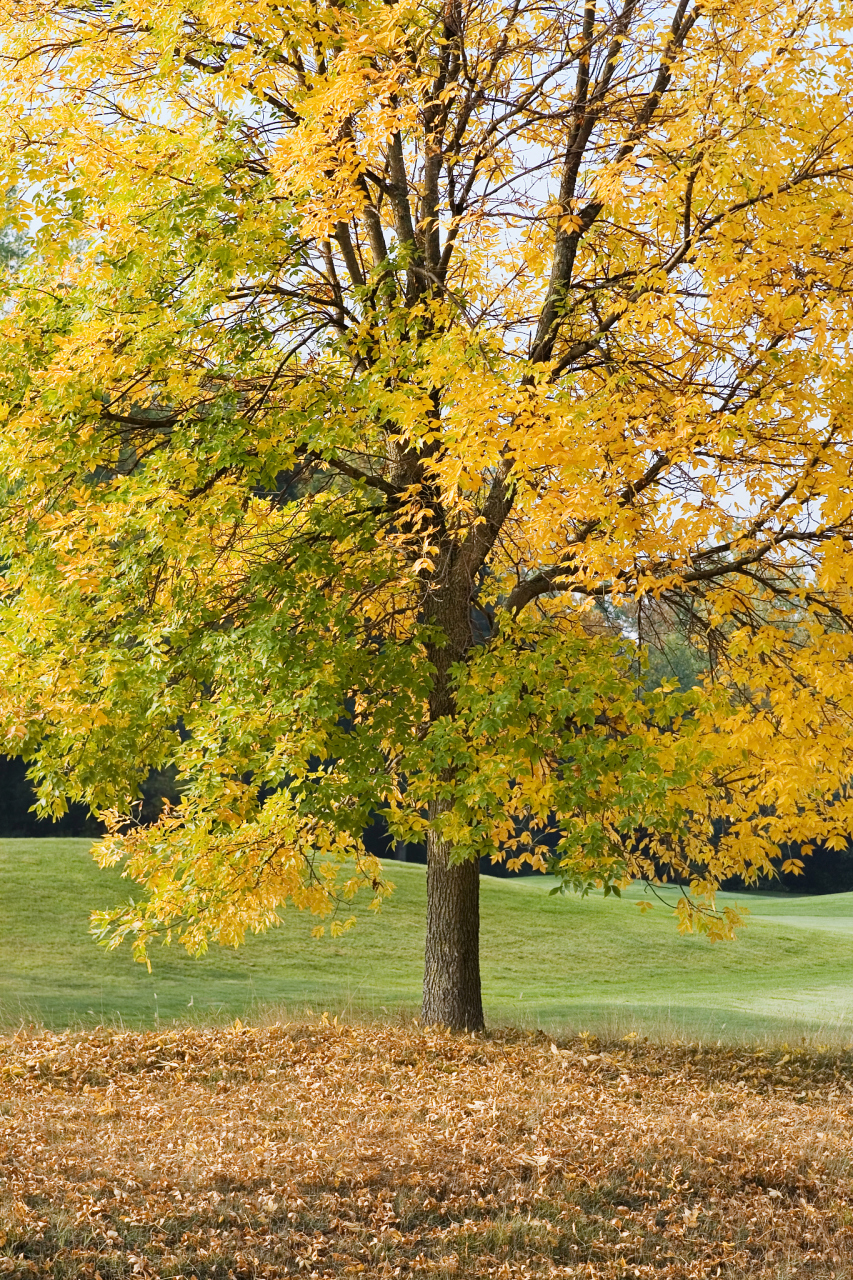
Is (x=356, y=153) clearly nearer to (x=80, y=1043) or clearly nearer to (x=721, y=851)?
(x=721, y=851)

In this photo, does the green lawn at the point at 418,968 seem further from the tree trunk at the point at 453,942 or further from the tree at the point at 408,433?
the tree at the point at 408,433

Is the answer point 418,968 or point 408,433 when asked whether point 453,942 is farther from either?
point 418,968

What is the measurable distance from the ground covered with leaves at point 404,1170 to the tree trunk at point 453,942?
1.16 m

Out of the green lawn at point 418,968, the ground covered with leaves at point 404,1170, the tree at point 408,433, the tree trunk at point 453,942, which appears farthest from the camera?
the green lawn at point 418,968

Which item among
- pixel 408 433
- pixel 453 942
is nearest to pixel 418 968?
pixel 453 942

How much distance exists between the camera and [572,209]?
30.1 ft

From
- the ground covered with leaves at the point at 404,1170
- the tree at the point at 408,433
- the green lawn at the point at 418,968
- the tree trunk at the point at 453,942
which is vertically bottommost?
the green lawn at the point at 418,968

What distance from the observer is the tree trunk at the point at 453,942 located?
10484 mm

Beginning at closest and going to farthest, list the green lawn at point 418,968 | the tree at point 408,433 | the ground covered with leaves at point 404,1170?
the ground covered with leaves at point 404,1170
the tree at point 408,433
the green lawn at point 418,968

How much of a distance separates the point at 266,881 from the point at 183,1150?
10.1 feet

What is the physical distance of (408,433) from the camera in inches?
306

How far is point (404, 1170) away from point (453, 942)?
4.47 m

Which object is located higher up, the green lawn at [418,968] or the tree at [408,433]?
the tree at [408,433]

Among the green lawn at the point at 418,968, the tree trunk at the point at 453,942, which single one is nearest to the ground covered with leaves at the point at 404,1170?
the tree trunk at the point at 453,942
